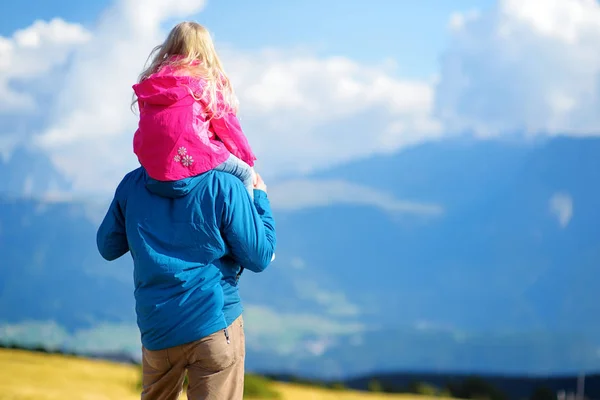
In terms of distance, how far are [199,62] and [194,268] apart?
0.40 m

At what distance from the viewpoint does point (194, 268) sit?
128 cm

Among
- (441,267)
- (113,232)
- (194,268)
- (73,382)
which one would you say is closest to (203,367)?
(194,268)

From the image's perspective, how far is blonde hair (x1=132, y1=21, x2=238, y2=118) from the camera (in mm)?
1308

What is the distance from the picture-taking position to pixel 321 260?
967 cm

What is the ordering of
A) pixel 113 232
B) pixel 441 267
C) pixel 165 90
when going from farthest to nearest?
pixel 441 267 < pixel 113 232 < pixel 165 90

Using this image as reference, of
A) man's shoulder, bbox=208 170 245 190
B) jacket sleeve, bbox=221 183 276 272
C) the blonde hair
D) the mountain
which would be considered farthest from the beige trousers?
the mountain

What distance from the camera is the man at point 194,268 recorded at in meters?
1.28

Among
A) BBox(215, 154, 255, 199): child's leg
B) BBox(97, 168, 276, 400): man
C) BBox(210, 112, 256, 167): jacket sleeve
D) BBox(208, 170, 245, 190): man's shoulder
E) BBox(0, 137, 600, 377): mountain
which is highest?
BBox(0, 137, 600, 377): mountain

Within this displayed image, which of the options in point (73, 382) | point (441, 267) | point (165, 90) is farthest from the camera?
point (441, 267)

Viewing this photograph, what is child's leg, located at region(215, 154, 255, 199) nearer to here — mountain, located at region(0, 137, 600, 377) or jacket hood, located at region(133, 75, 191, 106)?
jacket hood, located at region(133, 75, 191, 106)

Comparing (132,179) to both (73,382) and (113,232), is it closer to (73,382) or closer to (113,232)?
(113,232)

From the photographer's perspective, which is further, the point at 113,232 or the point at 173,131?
the point at 113,232

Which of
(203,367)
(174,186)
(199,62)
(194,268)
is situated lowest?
(203,367)

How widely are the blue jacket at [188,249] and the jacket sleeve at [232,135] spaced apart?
0.06 m
